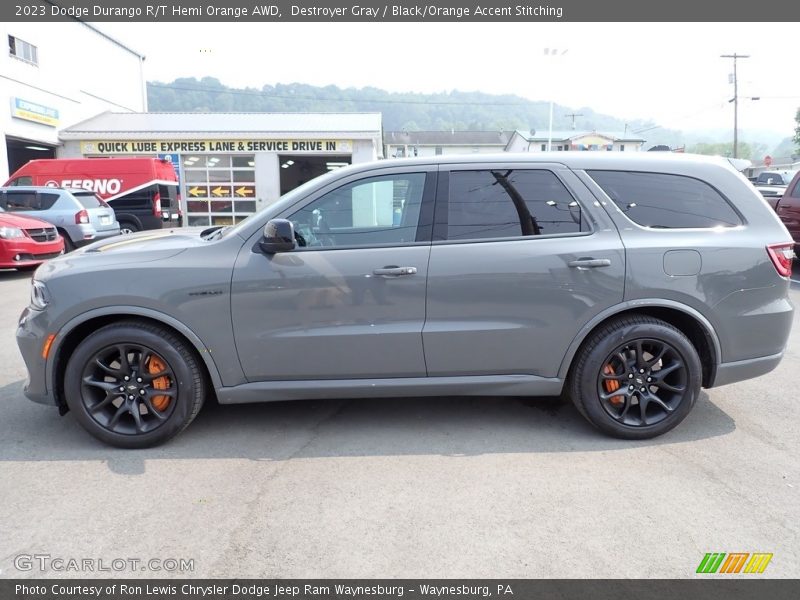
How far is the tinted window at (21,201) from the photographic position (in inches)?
507

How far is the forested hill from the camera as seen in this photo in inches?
3184

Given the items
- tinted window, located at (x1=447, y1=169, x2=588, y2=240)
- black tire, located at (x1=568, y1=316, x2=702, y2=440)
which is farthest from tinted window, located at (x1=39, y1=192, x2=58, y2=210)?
black tire, located at (x1=568, y1=316, x2=702, y2=440)

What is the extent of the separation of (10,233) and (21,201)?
2.96 metres

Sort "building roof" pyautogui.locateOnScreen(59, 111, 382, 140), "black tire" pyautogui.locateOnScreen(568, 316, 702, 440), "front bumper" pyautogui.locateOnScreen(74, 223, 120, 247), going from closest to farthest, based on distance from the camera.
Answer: "black tire" pyautogui.locateOnScreen(568, 316, 702, 440)
"front bumper" pyautogui.locateOnScreen(74, 223, 120, 247)
"building roof" pyautogui.locateOnScreen(59, 111, 382, 140)

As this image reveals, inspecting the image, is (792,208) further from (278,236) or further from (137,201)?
(137,201)

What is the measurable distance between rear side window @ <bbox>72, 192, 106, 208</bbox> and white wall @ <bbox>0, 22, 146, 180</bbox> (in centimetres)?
953

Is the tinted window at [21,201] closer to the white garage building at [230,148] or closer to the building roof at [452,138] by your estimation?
the white garage building at [230,148]

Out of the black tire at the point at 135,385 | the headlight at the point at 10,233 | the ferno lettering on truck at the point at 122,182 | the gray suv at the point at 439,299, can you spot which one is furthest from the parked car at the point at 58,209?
the black tire at the point at 135,385

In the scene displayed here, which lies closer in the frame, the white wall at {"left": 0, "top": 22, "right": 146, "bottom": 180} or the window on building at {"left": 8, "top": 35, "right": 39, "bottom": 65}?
the white wall at {"left": 0, "top": 22, "right": 146, "bottom": 180}

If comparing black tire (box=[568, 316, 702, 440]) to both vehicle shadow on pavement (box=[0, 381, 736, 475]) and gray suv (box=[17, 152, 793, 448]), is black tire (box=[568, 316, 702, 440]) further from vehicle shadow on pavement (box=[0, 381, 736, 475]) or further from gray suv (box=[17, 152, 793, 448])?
vehicle shadow on pavement (box=[0, 381, 736, 475])

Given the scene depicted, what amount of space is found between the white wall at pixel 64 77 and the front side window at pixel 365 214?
71.1 ft
